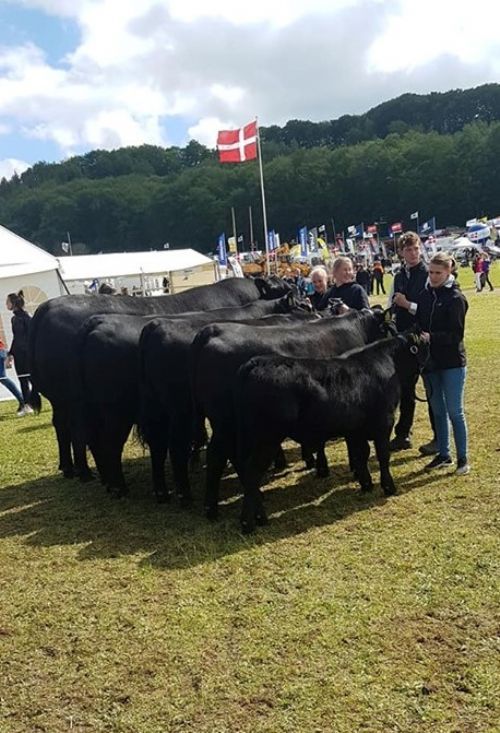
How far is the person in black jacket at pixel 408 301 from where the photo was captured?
6605 millimetres

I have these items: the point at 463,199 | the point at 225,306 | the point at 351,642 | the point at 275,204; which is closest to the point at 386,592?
the point at 351,642

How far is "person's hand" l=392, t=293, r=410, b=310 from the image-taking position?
659cm

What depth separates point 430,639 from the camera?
3.42 metres

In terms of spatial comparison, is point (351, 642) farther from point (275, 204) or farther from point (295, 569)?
point (275, 204)

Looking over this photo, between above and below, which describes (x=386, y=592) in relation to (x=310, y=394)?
below

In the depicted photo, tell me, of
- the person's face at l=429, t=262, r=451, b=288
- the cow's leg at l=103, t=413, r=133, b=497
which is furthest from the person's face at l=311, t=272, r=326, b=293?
the cow's leg at l=103, t=413, r=133, b=497

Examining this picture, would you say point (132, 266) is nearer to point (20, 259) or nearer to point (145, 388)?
point (20, 259)

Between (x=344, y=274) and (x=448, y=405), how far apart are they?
2119 millimetres

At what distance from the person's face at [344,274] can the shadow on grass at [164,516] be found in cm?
213

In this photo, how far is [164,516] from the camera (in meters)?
5.60

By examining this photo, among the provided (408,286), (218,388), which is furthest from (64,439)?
(408,286)

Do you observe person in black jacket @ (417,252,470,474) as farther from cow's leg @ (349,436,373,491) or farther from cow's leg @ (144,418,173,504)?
cow's leg @ (144,418,173,504)

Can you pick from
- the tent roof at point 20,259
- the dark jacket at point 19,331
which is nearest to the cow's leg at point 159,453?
the dark jacket at point 19,331

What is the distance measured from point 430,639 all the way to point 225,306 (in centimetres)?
535
